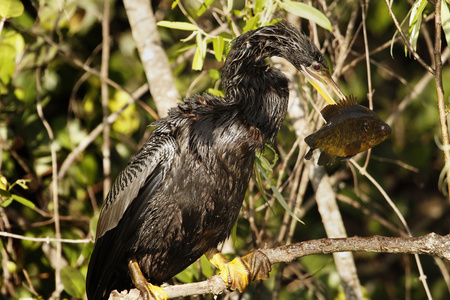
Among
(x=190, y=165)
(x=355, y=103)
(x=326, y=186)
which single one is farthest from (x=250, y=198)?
(x=355, y=103)

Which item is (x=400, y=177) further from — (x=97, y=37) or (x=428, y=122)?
(x=97, y=37)

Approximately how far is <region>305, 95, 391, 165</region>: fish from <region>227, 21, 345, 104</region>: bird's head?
0.32m

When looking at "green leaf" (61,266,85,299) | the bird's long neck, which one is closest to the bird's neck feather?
the bird's long neck

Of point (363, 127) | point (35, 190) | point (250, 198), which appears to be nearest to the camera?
point (363, 127)

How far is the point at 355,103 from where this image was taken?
2.51 meters

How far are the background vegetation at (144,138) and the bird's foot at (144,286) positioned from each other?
65cm

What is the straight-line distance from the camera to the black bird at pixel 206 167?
271 cm

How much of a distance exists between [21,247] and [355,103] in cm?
272

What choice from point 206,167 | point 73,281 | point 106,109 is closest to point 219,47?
point 206,167

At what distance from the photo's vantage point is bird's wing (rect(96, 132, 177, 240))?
2.75m

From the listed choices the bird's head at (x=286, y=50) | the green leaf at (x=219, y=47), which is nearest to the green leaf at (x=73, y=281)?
the green leaf at (x=219, y=47)

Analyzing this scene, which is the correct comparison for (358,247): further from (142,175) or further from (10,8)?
(10,8)

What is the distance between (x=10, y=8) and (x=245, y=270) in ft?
7.17

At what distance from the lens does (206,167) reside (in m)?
2.70
